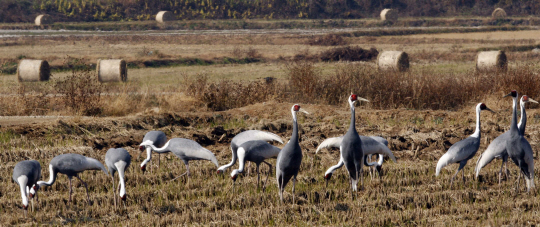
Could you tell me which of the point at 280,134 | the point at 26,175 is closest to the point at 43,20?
the point at 280,134

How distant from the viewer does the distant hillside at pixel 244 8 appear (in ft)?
200

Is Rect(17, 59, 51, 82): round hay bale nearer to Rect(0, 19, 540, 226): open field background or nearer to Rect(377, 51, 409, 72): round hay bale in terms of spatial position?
Rect(0, 19, 540, 226): open field background

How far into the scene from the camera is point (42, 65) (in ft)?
79.6

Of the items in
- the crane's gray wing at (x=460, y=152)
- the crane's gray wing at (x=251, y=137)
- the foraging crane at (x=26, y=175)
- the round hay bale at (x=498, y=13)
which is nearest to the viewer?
the foraging crane at (x=26, y=175)

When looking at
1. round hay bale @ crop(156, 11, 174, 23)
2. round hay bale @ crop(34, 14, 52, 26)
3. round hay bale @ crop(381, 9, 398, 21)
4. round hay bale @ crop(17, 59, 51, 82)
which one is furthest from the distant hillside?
round hay bale @ crop(17, 59, 51, 82)

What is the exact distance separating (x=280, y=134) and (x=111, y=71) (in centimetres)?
1242

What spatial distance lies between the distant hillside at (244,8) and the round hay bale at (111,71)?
3858cm

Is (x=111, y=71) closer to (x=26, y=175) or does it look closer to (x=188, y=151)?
(x=188, y=151)

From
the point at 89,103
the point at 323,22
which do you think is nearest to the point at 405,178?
the point at 89,103

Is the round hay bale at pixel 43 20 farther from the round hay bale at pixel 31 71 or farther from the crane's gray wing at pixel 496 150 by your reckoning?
the crane's gray wing at pixel 496 150

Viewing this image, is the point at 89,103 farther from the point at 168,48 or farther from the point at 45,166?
the point at 168,48

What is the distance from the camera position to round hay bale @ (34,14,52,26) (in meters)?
54.9

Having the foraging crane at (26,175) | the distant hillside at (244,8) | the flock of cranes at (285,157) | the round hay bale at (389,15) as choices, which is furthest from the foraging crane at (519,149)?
the distant hillside at (244,8)

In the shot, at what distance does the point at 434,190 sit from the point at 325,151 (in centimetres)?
302
